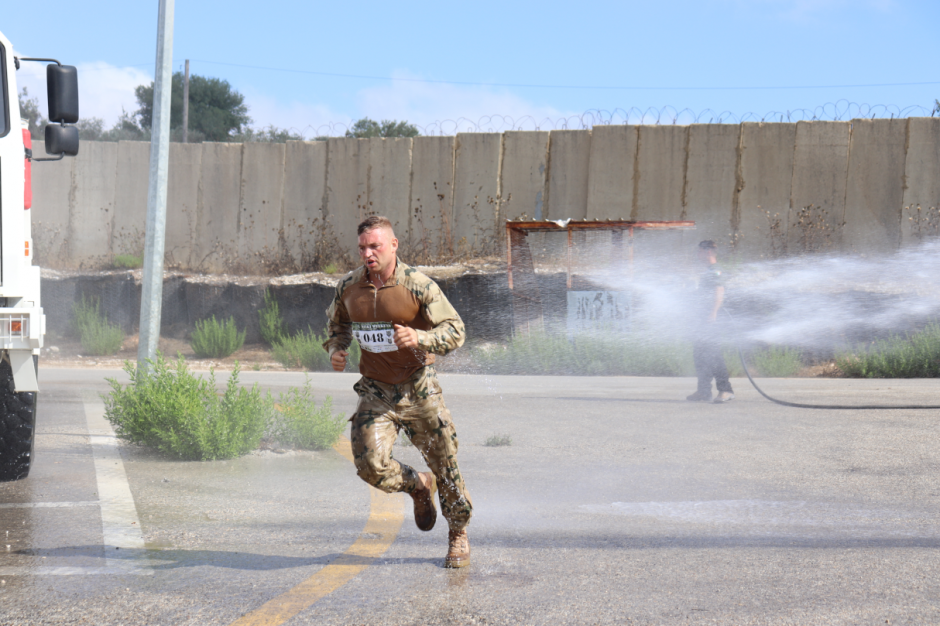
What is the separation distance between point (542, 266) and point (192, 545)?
11863 mm

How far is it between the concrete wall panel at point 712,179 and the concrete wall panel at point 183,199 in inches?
419

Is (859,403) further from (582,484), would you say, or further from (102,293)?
(102,293)

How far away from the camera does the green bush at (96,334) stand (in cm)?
1554

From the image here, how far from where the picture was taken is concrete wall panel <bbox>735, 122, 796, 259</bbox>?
15945 millimetres

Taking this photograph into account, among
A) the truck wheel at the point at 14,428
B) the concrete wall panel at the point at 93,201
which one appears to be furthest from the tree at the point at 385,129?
the truck wheel at the point at 14,428

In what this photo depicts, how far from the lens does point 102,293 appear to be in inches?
701

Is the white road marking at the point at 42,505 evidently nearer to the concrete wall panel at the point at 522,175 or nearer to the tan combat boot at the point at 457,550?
the tan combat boot at the point at 457,550

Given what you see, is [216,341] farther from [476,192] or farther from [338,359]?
[338,359]

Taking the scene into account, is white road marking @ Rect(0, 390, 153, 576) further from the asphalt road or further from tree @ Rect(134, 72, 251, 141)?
tree @ Rect(134, 72, 251, 141)

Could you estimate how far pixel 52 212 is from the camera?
1995 centimetres

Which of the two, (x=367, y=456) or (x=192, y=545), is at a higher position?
(x=367, y=456)

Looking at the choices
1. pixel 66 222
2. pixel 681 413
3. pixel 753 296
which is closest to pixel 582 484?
pixel 681 413

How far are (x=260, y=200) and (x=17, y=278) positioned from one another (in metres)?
13.5

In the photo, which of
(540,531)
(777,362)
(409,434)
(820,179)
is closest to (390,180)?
(820,179)
